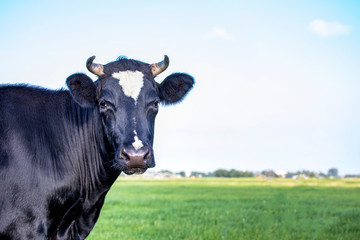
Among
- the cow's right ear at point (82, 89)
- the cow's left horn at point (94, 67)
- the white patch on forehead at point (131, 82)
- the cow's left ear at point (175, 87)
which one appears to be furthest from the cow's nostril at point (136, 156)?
the cow's left ear at point (175, 87)

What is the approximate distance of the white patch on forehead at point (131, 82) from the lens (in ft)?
20.6

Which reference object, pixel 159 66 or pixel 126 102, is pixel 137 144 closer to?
pixel 126 102

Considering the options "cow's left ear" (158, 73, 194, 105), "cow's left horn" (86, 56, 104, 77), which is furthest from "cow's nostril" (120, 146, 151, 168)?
"cow's left ear" (158, 73, 194, 105)

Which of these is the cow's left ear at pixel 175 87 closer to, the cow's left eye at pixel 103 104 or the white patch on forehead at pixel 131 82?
the white patch on forehead at pixel 131 82

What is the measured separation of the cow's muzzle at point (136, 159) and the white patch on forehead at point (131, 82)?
2.99 ft

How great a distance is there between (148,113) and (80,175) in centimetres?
143

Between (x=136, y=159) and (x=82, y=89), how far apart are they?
1656 millimetres

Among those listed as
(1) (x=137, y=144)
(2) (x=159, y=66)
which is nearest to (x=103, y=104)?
(1) (x=137, y=144)

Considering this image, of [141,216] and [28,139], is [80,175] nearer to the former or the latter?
[28,139]

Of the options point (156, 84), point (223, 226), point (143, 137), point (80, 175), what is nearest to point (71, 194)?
point (80, 175)

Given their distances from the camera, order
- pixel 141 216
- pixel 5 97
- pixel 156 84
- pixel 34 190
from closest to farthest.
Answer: pixel 34 190 < pixel 5 97 < pixel 156 84 < pixel 141 216

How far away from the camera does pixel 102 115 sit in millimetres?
6406

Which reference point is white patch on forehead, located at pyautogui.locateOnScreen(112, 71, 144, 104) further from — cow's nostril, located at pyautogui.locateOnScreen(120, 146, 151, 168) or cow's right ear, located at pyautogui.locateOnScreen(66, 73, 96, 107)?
cow's nostril, located at pyautogui.locateOnScreen(120, 146, 151, 168)

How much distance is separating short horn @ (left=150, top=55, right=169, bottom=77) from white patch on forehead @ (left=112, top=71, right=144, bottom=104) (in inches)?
16.2
